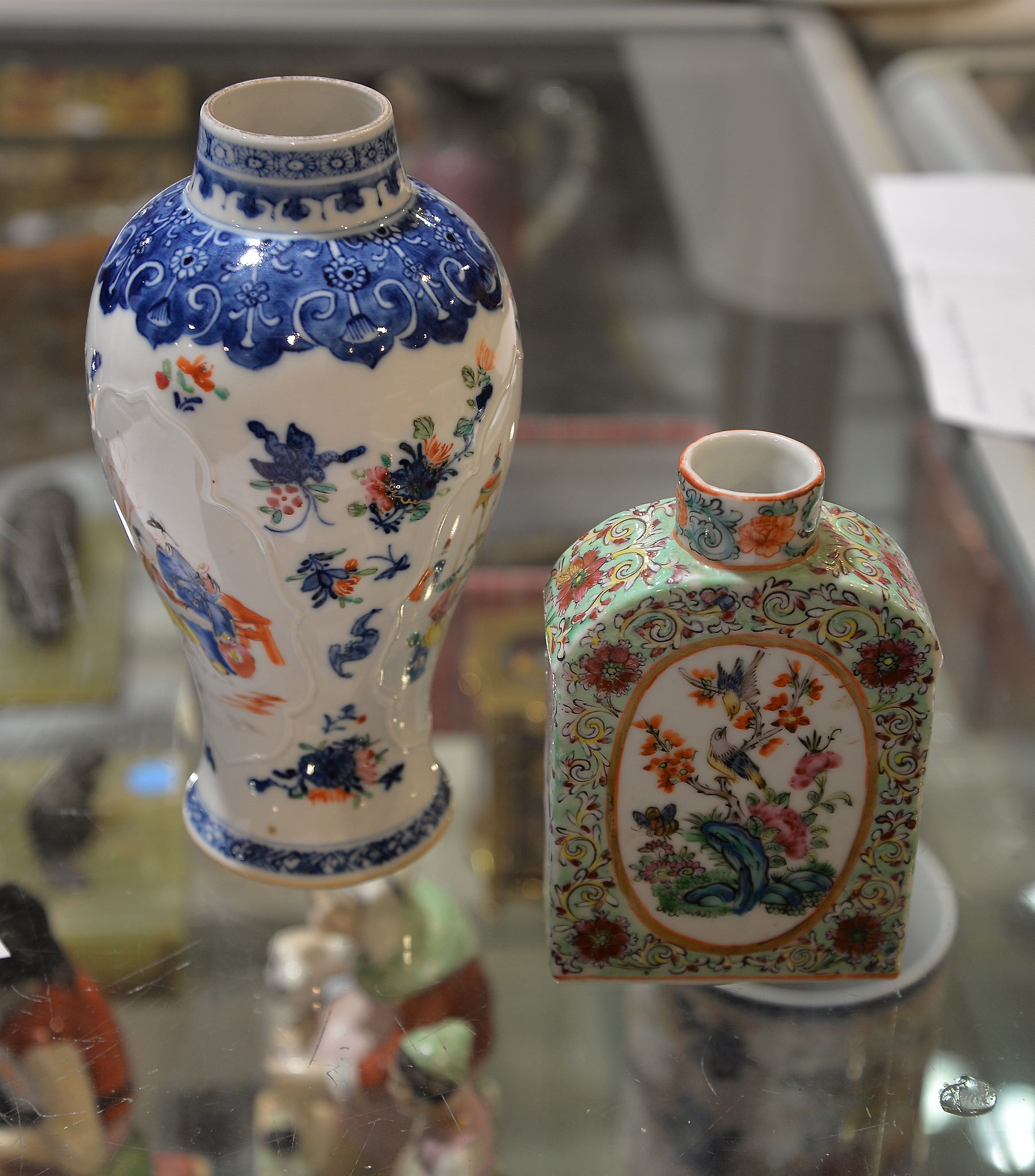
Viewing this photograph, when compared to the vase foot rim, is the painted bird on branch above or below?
above

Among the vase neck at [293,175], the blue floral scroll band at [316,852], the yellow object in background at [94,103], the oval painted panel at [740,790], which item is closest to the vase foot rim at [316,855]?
the blue floral scroll band at [316,852]

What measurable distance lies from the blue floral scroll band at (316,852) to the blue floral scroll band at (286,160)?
27cm

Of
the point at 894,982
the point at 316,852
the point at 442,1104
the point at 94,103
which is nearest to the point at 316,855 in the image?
the point at 316,852

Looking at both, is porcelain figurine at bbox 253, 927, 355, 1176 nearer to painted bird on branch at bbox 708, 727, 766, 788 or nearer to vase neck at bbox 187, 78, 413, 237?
painted bird on branch at bbox 708, 727, 766, 788

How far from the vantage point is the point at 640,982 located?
0.58m

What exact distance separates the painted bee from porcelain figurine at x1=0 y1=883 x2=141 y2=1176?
0.21 m

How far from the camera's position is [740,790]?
52 centimetres

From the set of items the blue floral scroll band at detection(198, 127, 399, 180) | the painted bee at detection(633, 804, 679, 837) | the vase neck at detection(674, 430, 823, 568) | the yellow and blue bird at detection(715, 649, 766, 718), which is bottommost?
the painted bee at detection(633, 804, 679, 837)

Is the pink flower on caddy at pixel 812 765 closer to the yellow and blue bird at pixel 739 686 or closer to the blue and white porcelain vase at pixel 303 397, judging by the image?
the yellow and blue bird at pixel 739 686

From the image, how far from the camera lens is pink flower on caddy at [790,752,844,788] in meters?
0.52

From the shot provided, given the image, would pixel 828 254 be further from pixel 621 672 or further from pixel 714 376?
pixel 621 672

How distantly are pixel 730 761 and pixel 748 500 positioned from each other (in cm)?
10

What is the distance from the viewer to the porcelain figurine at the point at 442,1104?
20.5 inches

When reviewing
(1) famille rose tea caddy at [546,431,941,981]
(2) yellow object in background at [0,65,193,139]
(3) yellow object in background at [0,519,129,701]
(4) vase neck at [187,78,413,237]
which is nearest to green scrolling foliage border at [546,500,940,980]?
(1) famille rose tea caddy at [546,431,941,981]
